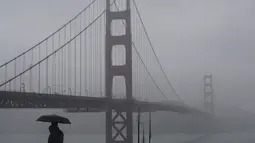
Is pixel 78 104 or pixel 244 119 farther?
pixel 244 119

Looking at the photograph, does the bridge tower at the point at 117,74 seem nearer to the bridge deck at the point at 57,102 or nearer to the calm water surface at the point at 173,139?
the bridge deck at the point at 57,102

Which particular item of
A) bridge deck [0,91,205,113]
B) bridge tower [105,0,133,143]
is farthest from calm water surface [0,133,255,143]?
bridge deck [0,91,205,113]

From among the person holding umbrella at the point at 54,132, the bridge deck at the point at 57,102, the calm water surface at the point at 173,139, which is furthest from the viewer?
the calm water surface at the point at 173,139

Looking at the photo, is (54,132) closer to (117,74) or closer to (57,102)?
(57,102)

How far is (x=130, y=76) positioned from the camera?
1015 inches

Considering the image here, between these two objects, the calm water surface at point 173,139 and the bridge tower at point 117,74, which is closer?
the bridge tower at point 117,74

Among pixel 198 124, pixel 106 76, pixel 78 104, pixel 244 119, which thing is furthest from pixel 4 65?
pixel 244 119

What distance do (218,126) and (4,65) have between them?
61.2 meters

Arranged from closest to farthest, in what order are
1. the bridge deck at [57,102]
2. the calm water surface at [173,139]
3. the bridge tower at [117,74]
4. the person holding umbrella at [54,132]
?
the person holding umbrella at [54,132] < the bridge deck at [57,102] < the bridge tower at [117,74] < the calm water surface at [173,139]

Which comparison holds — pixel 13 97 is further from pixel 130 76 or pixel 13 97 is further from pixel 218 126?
pixel 218 126

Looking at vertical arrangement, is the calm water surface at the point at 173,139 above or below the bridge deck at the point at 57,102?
below

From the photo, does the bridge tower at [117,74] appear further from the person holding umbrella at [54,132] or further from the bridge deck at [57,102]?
the person holding umbrella at [54,132]

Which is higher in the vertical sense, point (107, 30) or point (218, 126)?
point (107, 30)

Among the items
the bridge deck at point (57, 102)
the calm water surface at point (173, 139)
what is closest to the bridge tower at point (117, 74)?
the bridge deck at point (57, 102)
